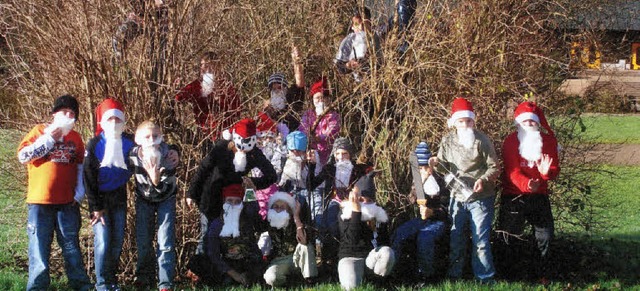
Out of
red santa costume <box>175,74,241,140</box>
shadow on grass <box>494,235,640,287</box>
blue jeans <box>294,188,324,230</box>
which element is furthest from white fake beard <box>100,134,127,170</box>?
shadow on grass <box>494,235,640,287</box>

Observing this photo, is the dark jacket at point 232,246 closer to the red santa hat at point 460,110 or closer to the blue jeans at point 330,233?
the blue jeans at point 330,233

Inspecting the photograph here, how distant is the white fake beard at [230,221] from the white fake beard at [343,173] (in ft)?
2.90

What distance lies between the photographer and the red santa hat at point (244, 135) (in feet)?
22.8

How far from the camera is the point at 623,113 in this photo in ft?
55.9

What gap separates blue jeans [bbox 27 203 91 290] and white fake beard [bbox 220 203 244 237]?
1094 mm

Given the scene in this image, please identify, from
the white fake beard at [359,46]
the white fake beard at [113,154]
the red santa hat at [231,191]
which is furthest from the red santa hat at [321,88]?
the white fake beard at [113,154]

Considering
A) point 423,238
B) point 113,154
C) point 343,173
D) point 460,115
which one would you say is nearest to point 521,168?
point 460,115

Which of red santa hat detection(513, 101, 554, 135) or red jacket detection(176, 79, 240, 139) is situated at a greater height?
red jacket detection(176, 79, 240, 139)

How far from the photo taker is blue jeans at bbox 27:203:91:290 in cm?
663

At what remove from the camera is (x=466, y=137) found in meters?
7.16

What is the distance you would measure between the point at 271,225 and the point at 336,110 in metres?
1.37

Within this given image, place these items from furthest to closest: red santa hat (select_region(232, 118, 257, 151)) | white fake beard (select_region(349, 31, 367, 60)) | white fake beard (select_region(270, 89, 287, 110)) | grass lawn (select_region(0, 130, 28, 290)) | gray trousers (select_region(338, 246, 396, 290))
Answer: white fake beard (select_region(349, 31, 367, 60)) → white fake beard (select_region(270, 89, 287, 110)) → grass lawn (select_region(0, 130, 28, 290)) → red santa hat (select_region(232, 118, 257, 151)) → gray trousers (select_region(338, 246, 396, 290))

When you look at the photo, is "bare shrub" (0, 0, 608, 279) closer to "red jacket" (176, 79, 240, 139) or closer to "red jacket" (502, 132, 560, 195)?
"red jacket" (176, 79, 240, 139)

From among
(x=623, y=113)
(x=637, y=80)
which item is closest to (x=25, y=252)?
(x=623, y=113)
